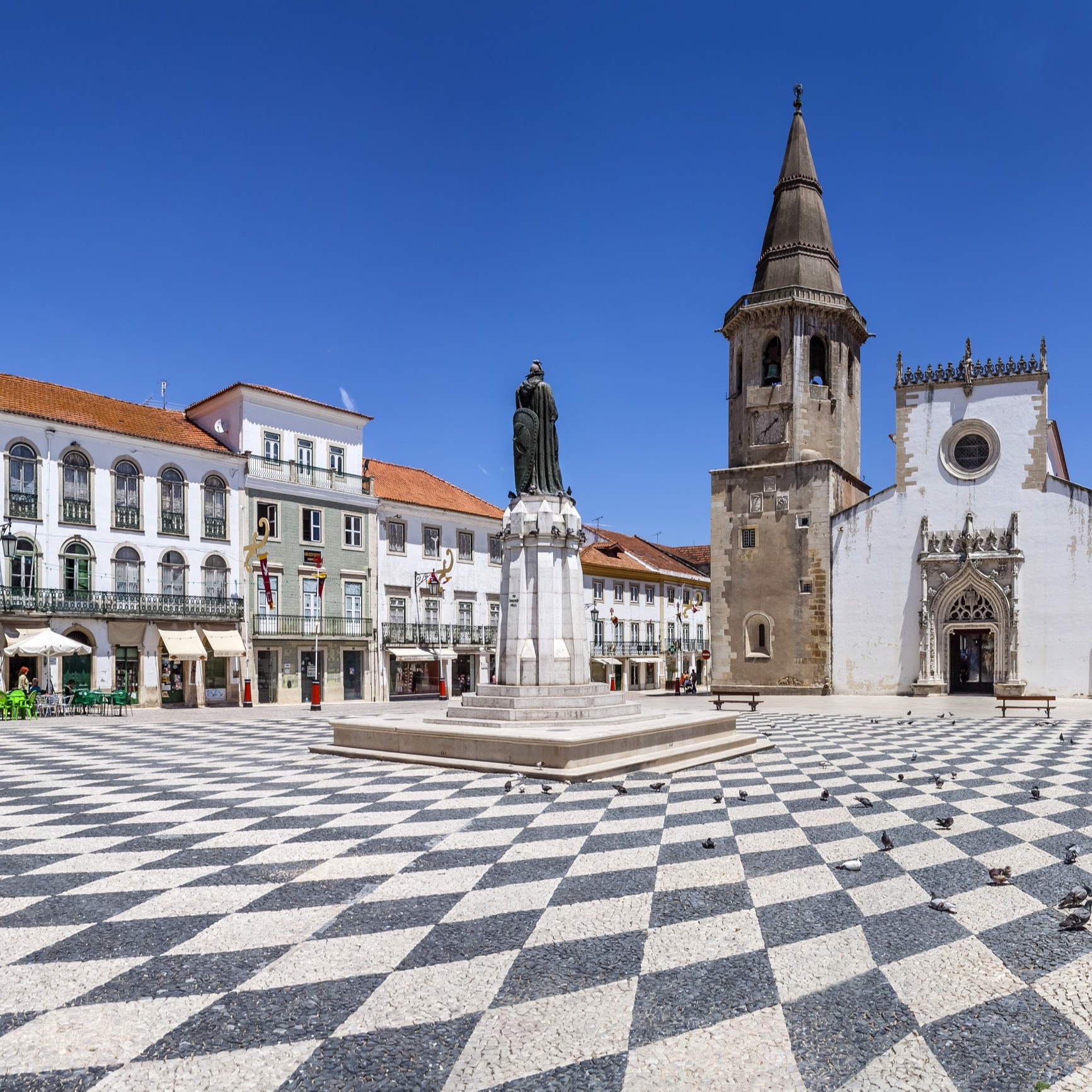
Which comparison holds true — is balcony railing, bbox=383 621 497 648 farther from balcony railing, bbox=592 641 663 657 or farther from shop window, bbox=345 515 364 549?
balcony railing, bbox=592 641 663 657

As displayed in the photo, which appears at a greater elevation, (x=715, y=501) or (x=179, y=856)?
(x=715, y=501)

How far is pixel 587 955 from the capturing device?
4430 millimetres

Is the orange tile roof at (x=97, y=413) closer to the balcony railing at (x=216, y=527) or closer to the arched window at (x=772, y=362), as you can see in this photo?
the balcony railing at (x=216, y=527)

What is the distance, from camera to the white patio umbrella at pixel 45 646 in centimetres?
2262

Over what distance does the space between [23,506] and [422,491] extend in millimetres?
15842

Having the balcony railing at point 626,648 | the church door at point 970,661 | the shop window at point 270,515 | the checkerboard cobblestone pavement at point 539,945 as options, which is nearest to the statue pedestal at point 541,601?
the checkerboard cobblestone pavement at point 539,945

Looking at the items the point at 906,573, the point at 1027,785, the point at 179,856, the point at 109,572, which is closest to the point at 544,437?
the point at 1027,785

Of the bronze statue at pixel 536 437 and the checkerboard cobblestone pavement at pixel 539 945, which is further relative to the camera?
the bronze statue at pixel 536 437

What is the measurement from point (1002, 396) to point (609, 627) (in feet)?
71.9

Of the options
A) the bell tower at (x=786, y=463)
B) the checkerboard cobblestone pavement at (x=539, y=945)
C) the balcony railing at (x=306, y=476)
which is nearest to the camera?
the checkerboard cobblestone pavement at (x=539, y=945)

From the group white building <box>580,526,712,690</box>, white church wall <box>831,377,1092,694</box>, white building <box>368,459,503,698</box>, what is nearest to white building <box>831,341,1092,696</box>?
white church wall <box>831,377,1092,694</box>

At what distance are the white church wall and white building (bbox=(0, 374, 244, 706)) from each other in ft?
69.5

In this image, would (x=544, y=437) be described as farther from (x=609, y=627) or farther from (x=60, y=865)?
(x=609, y=627)

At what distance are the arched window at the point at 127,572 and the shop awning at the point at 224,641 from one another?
2.55 m
